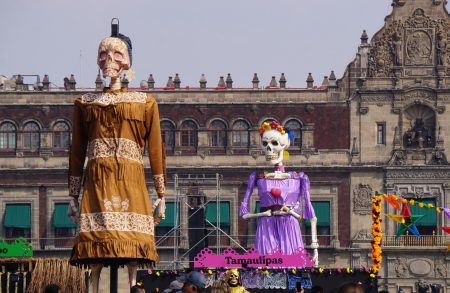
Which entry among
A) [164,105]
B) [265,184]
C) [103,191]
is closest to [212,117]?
Answer: [164,105]

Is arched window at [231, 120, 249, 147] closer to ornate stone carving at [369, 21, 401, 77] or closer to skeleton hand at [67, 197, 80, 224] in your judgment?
ornate stone carving at [369, 21, 401, 77]

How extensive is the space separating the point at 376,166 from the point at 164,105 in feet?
31.4

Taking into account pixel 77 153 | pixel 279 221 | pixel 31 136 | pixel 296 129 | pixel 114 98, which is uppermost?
pixel 296 129

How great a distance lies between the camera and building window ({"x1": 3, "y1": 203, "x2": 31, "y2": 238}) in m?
74.1

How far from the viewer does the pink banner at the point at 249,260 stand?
3136 centimetres

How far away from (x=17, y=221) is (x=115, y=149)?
55.9 meters

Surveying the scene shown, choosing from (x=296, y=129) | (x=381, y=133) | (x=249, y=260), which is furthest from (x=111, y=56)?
(x=381, y=133)

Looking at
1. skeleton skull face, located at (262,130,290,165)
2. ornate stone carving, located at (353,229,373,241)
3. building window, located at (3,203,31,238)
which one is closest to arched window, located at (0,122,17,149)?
building window, located at (3,203,31,238)

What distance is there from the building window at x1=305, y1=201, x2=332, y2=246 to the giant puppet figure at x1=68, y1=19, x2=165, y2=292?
177 feet

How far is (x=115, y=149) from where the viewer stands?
19.0 meters

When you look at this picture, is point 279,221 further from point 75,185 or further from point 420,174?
point 420,174

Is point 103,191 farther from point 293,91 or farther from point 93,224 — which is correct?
point 293,91

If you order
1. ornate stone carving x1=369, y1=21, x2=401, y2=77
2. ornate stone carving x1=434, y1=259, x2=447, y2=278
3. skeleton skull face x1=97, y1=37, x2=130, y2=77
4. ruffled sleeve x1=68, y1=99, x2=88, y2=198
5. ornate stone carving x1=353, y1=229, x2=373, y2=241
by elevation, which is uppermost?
ornate stone carving x1=369, y1=21, x2=401, y2=77

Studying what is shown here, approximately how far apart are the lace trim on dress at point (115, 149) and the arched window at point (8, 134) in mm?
56355
